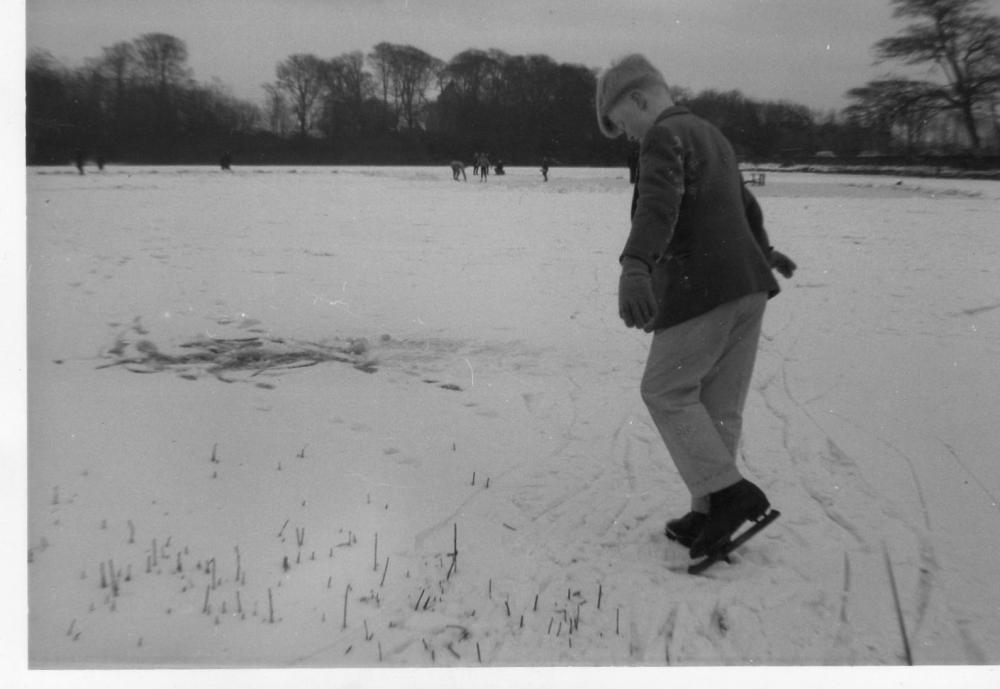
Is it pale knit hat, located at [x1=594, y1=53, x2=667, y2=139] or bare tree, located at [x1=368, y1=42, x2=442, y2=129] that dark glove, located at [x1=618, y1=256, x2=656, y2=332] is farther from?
bare tree, located at [x1=368, y1=42, x2=442, y2=129]

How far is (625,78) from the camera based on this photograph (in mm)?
3031

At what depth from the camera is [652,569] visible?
10.2 ft

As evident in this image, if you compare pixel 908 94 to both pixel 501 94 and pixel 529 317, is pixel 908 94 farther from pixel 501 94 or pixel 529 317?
pixel 529 317

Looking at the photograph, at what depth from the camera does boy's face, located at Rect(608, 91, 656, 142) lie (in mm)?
3053

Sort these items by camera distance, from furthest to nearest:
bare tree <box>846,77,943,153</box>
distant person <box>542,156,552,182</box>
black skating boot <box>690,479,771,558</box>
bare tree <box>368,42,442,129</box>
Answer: distant person <box>542,156,552,182</box> → bare tree <box>846,77,943,153</box> → bare tree <box>368,42,442,129</box> → black skating boot <box>690,479,771,558</box>

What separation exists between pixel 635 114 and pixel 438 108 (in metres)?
1.85

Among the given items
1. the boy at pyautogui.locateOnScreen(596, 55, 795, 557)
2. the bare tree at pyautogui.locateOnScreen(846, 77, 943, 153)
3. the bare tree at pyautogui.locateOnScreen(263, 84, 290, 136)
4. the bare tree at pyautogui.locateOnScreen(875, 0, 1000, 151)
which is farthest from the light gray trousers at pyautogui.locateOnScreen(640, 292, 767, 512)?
the bare tree at pyautogui.locateOnScreen(263, 84, 290, 136)

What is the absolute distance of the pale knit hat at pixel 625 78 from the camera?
3.03 m

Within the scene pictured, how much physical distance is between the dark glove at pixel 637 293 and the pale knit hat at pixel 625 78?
69 centimetres

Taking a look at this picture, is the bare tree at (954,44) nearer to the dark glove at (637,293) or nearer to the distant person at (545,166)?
the distant person at (545,166)

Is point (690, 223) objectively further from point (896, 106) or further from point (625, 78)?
point (896, 106)

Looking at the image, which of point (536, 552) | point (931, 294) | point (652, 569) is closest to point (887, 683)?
point (652, 569)

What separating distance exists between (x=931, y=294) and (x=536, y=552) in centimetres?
417

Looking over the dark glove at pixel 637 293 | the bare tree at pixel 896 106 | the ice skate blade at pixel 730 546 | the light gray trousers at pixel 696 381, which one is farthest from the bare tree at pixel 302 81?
the ice skate blade at pixel 730 546
